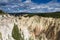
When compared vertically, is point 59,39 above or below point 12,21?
below

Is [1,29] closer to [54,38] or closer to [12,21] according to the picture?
[12,21]

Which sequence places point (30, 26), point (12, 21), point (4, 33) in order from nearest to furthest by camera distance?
1. point (4, 33)
2. point (12, 21)
3. point (30, 26)

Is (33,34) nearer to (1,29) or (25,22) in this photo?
(25,22)

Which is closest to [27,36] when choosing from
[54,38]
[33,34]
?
[33,34]

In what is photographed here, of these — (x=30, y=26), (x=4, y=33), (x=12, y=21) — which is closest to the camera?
(x=4, y=33)

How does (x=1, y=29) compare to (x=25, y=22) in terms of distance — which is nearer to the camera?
(x=1, y=29)

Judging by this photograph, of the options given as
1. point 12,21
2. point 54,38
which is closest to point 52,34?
point 54,38
